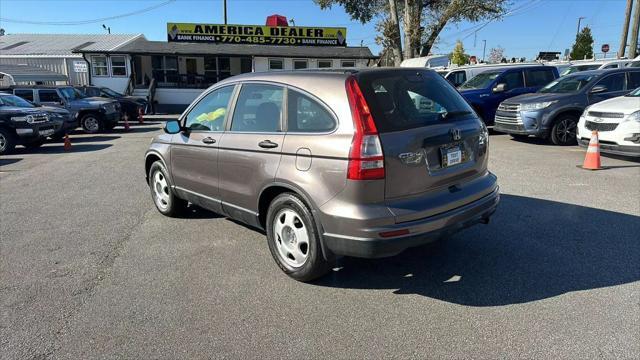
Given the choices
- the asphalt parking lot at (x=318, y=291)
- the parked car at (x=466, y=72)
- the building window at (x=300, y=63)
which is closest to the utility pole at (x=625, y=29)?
the parked car at (x=466, y=72)

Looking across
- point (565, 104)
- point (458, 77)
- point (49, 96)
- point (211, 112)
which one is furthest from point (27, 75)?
point (565, 104)

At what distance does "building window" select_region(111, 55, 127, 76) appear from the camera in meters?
30.9

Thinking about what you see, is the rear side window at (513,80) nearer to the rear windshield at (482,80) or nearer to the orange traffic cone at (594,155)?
the rear windshield at (482,80)

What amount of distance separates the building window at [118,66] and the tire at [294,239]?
1212 inches

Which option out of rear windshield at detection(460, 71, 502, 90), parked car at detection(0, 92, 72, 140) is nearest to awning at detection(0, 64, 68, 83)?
parked car at detection(0, 92, 72, 140)

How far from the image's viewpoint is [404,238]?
335 centimetres

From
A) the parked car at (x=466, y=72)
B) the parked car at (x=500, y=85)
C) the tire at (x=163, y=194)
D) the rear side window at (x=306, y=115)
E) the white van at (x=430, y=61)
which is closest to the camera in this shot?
the rear side window at (x=306, y=115)

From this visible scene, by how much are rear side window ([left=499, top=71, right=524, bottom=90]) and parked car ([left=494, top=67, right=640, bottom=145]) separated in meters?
2.27

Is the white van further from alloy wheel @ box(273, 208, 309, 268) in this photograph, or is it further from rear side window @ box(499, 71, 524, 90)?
alloy wheel @ box(273, 208, 309, 268)

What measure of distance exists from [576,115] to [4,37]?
5112 centimetres

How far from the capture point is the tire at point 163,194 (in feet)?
18.8

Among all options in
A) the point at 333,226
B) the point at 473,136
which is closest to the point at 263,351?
the point at 333,226

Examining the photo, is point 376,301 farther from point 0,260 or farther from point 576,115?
point 576,115

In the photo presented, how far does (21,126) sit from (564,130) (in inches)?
558
